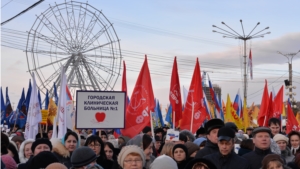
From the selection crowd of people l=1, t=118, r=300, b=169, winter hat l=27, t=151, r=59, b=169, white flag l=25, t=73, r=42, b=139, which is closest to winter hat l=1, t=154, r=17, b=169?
crowd of people l=1, t=118, r=300, b=169

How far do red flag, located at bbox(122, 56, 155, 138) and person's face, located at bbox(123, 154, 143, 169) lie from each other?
21.8 feet

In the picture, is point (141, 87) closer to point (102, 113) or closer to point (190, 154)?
point (102, 113)

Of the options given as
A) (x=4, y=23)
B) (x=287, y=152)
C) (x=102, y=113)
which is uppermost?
(x=4, y=23)

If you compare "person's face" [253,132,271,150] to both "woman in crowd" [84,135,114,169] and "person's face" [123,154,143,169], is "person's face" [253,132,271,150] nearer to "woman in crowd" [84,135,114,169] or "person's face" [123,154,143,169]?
"person's face" [123,154,143,169]

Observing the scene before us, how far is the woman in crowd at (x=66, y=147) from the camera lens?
26.0 feet

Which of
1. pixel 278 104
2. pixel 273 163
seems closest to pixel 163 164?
pixel 273 163

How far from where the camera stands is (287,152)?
9.55m

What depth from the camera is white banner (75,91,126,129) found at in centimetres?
1009

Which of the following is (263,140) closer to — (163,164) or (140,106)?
(163,164)

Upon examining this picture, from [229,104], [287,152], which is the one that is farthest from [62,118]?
[229,104]

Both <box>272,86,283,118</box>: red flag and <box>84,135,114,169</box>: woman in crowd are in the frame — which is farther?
<box>272,86,283,118</box>: red flag

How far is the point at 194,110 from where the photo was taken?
51.4 ft

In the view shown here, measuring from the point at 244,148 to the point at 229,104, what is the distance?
12.7 m

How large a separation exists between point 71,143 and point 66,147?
4.1 inches
